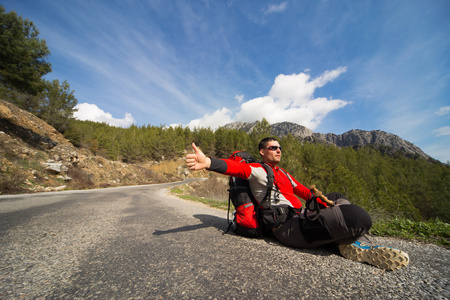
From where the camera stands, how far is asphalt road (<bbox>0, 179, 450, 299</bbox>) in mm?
1148

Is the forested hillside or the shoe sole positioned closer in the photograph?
the shoe sole

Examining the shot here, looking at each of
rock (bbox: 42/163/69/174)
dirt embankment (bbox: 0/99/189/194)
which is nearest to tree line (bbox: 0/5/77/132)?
dirt embankment (bbox: 0/99/189/194)

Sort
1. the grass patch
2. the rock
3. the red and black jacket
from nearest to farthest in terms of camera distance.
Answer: the red and black jacket → the grass patch → the rock

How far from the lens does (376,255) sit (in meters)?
1.61

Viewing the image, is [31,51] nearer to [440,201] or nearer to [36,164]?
[36,164]

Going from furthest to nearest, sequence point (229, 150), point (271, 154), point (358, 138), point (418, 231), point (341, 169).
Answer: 1. point (358, 138)
2. point (229, 150)
3. point (341, 169)
4. point (418, 231)
5. point (271, 154)

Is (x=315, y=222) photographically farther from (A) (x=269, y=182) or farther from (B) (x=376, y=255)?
(A) (x=269, y=182)

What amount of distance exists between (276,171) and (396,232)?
2.34 meters

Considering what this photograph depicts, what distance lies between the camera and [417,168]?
45.2 metres

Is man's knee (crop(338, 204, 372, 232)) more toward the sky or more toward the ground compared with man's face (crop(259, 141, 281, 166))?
more toward the ground

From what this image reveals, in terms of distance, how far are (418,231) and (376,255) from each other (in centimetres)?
217

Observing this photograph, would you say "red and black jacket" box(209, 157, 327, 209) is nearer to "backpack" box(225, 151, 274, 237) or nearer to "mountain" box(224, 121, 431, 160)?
"backpack" box(225, 151, 274, 237)

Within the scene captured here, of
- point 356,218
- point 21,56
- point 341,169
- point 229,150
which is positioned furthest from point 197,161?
point 229,150

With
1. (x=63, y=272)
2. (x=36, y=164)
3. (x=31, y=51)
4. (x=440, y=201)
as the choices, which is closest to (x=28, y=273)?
(x=63, y=272)
